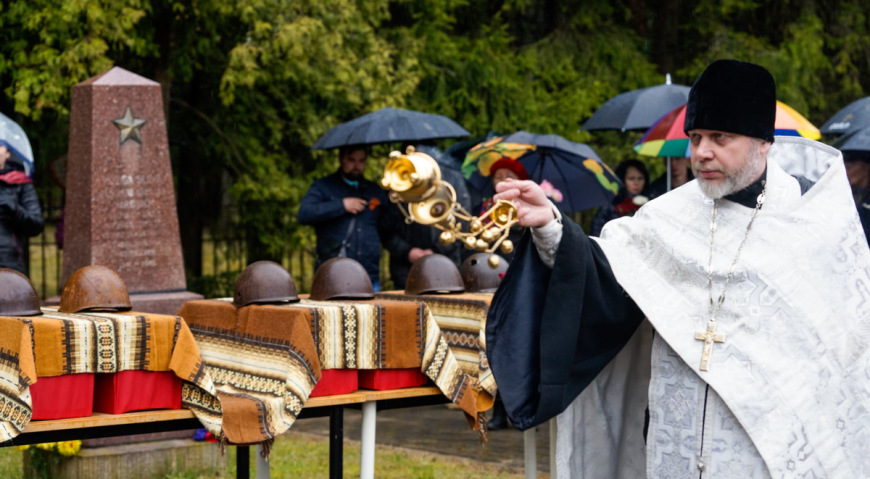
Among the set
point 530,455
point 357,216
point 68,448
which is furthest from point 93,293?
point 357,216

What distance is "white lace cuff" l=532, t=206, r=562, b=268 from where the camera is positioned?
122 inches

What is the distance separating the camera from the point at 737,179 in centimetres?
322

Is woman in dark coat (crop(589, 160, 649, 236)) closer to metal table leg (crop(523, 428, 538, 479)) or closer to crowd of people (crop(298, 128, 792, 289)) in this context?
crowd of people (crop(298, 128, 792, 289))

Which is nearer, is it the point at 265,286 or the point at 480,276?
the point at 265,286

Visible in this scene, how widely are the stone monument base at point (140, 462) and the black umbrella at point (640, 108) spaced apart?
4021 millimetres

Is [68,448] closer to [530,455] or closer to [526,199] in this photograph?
[530,455]

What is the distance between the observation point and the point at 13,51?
1008 cm

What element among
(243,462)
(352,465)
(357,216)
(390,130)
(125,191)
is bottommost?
(352,465)

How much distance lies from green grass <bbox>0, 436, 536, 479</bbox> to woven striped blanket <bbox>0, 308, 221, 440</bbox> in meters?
2.62

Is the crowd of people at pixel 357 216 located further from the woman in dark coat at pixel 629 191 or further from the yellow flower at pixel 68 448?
the yellow flower at pixel 68 448

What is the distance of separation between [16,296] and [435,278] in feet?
5.82

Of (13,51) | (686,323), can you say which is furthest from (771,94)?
(13,51)

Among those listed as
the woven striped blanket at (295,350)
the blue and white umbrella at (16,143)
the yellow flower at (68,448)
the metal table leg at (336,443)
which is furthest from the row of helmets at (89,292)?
the blue and white umbrella at (16,143)

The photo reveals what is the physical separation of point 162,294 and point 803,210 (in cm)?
497
